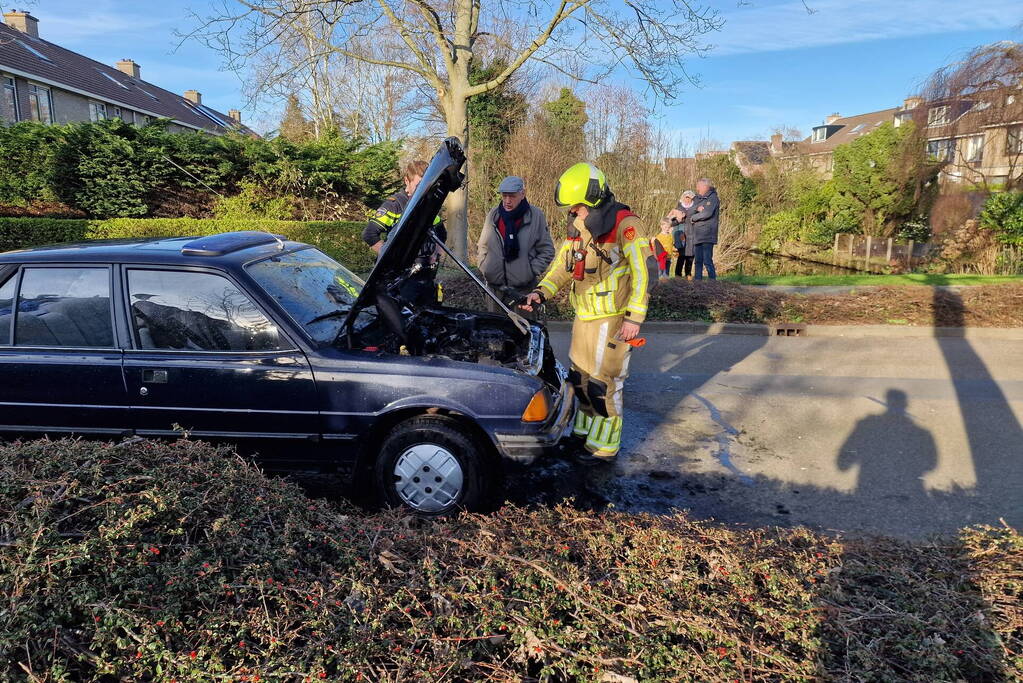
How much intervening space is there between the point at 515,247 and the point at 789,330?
4.75 meters

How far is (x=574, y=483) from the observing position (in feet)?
15.3

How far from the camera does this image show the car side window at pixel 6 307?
402cm

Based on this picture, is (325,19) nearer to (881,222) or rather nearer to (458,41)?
(458,41)

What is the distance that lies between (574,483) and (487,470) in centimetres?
97

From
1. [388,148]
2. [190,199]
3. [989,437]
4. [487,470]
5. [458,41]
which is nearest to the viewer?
[487,470]

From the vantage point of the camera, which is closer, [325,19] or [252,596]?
[252,596]

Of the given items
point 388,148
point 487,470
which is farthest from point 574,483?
point 388,148

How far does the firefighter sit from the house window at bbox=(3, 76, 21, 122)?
29.4 m

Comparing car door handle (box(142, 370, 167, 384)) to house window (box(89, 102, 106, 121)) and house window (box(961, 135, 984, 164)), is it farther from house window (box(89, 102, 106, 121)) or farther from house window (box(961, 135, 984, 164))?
house window (box(89, 102, 106, 121))

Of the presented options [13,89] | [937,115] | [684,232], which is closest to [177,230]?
[684,232]

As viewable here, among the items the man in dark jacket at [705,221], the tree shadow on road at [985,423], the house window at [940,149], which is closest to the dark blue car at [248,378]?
the tree shadow on road at [985,423]

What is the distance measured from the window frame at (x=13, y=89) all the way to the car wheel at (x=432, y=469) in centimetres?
2965

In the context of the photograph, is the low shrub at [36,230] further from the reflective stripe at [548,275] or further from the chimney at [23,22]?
the chimney at [23,22]

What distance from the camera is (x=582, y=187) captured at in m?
4.67
